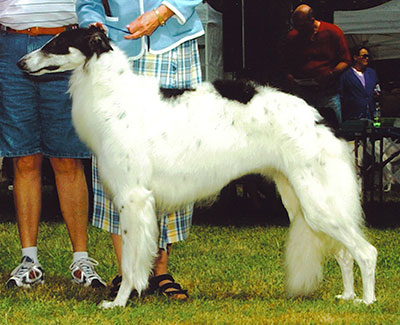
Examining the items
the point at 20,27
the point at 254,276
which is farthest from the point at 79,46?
the point at 254,276

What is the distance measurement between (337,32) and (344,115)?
2759 millimetres

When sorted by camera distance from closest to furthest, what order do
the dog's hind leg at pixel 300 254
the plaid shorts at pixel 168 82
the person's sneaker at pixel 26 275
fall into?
the dog's hind leg at pixel 300 254
the plaid shorts at pixel 168 82
the person's sneaker at pixel 26 275

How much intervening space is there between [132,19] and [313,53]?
4.81 meters

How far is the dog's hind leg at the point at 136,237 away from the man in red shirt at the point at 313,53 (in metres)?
4.85

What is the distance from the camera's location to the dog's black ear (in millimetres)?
3793

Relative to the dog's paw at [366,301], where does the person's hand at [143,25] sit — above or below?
above

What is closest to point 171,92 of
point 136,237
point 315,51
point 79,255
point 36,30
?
point 136,237

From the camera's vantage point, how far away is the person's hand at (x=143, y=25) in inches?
154

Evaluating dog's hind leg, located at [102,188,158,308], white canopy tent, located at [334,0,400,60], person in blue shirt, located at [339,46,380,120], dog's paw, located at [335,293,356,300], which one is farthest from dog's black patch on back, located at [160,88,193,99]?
person in blue shirt, located at [339,46,380,120]

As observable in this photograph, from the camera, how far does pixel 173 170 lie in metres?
3.86

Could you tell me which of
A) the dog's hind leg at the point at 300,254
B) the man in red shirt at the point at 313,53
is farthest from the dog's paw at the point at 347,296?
the man in red shirt at the point at 313,53

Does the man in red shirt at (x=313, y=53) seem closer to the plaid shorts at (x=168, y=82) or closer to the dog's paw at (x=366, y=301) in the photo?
the plaid shorts at (x=168, y=82)

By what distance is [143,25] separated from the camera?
3.91 metres

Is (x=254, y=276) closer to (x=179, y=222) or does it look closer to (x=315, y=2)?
(x=179, y=222)
